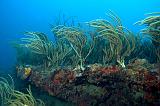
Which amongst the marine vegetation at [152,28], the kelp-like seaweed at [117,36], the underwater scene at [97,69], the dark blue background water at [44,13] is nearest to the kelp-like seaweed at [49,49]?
the underwater scene at [97,69]

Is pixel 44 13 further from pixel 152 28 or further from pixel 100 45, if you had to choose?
pixel 152 28

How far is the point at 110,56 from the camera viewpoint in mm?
6555

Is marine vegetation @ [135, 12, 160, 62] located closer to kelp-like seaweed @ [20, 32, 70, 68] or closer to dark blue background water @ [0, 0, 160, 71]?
kelp-like seaweed @ [20, 32, 70, 68]

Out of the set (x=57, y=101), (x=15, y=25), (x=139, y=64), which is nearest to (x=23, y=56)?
(x=57, y=101)

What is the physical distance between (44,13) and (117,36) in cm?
7848

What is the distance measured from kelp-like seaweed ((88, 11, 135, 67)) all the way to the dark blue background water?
20.7 m

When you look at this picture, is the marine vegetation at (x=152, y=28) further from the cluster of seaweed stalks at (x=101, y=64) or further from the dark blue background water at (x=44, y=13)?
the dark blue background water at (x=44, y=13)

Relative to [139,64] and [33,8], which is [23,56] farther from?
[33,8]

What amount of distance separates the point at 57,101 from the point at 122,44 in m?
2.10

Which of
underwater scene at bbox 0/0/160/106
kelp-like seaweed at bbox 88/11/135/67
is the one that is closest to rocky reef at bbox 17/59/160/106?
underwater scene at bbox 0/0/160/106

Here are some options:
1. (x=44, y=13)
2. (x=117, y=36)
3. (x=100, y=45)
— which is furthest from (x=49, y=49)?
(x=44, y=13)

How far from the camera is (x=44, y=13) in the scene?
82.8 m

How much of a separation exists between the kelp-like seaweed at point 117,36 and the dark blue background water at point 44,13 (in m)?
20.7

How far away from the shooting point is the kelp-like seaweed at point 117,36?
6141mm
